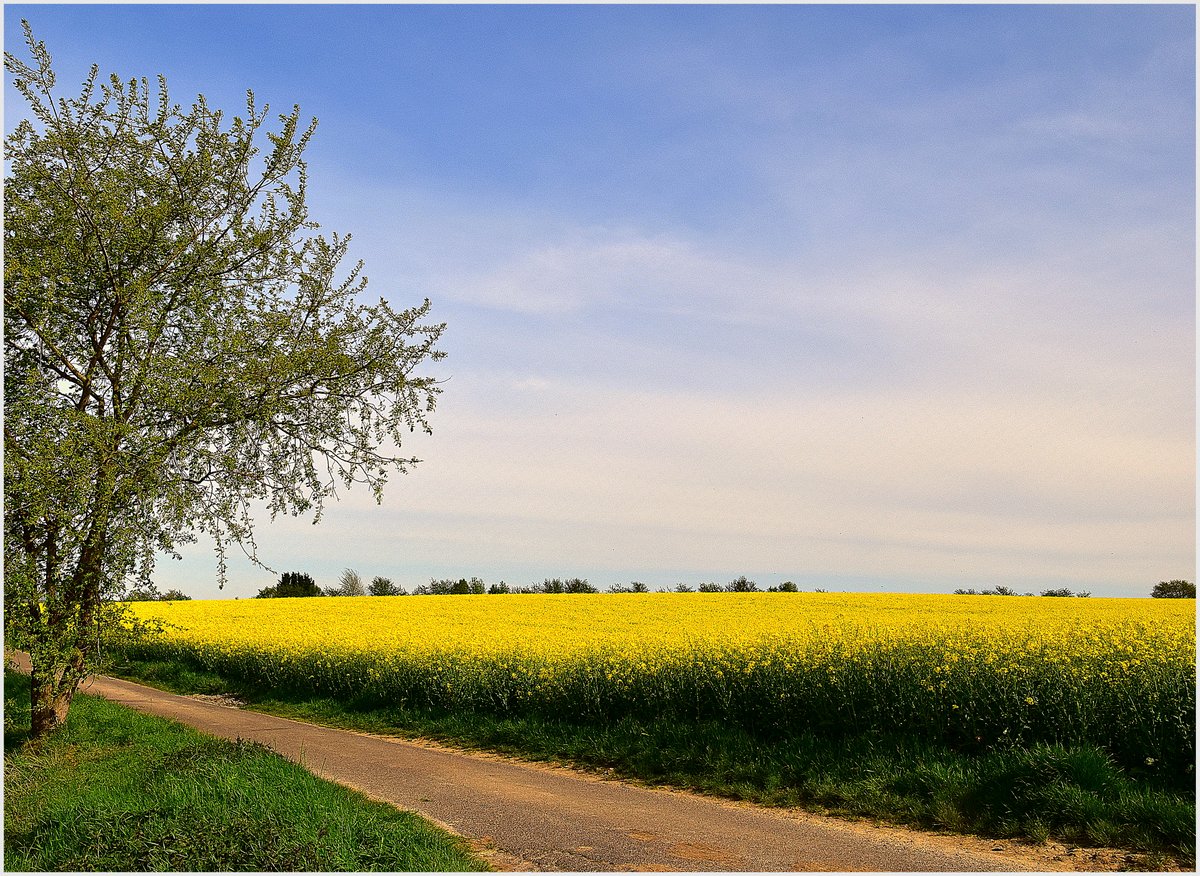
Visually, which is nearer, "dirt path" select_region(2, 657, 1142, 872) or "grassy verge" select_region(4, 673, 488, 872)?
"grassy verge" select_region(4, 673, 488, 872)

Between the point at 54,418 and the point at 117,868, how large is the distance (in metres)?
8.10

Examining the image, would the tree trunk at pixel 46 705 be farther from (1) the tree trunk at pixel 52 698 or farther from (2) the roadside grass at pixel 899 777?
(2) the roadside grass at pixel 899 777

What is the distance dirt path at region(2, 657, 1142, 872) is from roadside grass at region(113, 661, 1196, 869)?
1.30 ft

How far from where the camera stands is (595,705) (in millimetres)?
16250

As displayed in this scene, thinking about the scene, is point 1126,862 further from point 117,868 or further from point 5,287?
point 5,287

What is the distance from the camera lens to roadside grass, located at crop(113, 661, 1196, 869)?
30.9 feet

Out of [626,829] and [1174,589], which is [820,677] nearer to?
[626,829]

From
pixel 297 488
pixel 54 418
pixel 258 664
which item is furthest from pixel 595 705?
Result: pixel 258 664

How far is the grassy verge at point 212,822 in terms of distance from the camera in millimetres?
7723

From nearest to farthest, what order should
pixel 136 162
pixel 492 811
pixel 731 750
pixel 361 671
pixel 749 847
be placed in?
pixel 749 847 → pixel 492 811 → pixel 731 750 → pixel 136 162 → pixel 361 671

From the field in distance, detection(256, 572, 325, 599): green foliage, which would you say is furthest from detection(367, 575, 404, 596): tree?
the field in distance

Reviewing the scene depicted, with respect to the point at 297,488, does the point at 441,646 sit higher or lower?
lower

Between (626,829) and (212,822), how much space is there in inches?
175

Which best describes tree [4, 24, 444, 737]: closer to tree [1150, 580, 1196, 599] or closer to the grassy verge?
the grassy verge
